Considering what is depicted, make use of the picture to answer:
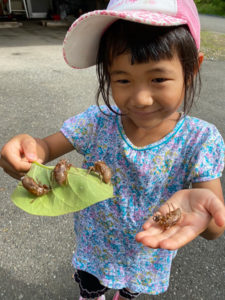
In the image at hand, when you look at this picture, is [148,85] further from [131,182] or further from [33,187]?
[33,187]

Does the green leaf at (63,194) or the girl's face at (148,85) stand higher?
the girl's face at (148,85)

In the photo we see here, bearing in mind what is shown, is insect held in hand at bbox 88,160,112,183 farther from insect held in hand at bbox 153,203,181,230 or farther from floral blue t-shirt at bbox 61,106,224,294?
insect held in hand at bbox 153,203,181,230

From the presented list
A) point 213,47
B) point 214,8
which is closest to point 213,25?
point 213,47

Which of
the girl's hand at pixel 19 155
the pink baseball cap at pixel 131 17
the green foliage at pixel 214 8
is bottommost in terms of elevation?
the green foliage at pixel 214 8

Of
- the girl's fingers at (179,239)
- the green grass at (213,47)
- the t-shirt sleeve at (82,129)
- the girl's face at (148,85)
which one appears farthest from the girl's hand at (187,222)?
the green grass at (213,47)

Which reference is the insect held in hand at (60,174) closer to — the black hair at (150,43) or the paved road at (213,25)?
the black hair at (150,43)

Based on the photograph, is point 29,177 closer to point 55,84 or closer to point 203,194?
point 203,194

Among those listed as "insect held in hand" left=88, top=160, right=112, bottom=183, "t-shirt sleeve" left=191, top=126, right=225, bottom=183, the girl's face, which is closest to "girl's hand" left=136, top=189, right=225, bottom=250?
"t-shirt sleeve" left=191, top=126, right=225, bottom=183

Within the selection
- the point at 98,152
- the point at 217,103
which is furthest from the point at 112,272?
the point at 217,103
